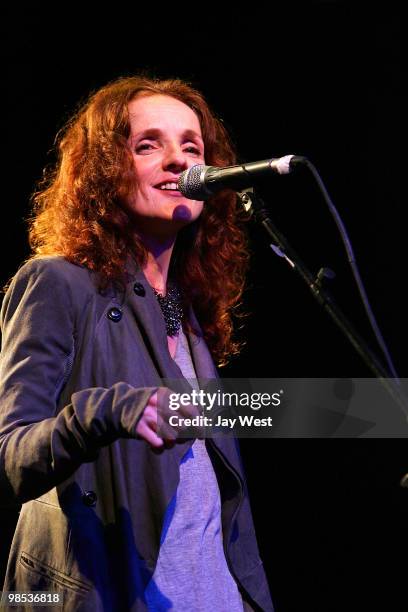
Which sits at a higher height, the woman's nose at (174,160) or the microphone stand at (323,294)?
the woman's nose at (174,160)

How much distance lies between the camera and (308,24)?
122 inches

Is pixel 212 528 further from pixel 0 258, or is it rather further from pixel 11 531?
pixel 0 258

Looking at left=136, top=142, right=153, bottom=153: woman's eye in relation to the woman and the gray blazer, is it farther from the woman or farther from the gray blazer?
the gray blazer

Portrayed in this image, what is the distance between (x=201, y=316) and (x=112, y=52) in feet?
4.95

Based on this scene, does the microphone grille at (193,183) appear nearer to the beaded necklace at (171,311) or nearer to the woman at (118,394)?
the woman at (118,394)

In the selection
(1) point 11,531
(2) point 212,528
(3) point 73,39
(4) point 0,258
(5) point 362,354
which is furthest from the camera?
(3) point 73,39

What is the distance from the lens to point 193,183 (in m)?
1.61

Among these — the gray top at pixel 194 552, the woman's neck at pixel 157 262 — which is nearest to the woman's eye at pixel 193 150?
the woman's neck at pixel 157 262

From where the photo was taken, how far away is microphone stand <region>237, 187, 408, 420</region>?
4.42 ft

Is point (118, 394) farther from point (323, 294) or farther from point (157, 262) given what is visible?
point (157, 262)

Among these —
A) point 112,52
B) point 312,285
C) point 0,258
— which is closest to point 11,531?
point 0,258

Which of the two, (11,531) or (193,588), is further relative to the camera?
(11,531)

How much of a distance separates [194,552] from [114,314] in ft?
1.89

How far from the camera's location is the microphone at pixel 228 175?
1.44m
